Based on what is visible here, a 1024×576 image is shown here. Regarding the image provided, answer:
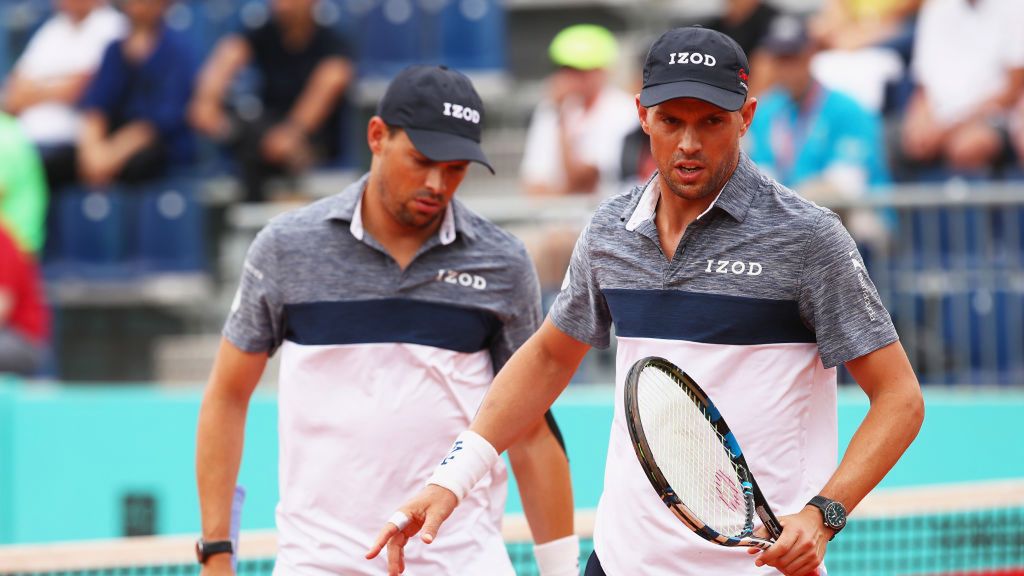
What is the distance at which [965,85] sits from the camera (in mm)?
8875

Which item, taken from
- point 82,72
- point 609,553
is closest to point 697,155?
point 609,553

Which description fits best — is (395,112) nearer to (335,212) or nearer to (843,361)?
(335,212)

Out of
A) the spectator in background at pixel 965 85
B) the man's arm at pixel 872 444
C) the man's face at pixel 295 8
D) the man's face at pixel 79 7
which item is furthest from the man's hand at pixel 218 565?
the man's face at pixel 79 7

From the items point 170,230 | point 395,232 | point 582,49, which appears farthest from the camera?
point 170,230

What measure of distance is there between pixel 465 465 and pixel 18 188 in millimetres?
7641

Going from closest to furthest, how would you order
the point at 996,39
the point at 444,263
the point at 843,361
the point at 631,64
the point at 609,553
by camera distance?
the point at 843,361, the point at 609,553, the point at 444,263, the point at 996,39, the point at 631,64

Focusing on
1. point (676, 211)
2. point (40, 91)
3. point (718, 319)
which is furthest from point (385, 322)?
point (40, 91)

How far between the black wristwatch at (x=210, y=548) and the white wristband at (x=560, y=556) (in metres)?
0.85

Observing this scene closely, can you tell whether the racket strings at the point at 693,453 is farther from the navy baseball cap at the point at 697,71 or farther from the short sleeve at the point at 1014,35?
the short sleeve at the point at 1014,35

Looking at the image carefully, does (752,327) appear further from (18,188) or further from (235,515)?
(18,188)

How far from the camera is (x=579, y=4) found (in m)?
12.7

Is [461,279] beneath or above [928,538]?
above

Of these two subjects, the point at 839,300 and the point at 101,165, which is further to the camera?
the point at 101,165

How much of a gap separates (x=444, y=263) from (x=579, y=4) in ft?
29.0
